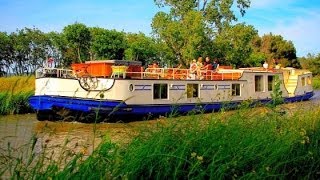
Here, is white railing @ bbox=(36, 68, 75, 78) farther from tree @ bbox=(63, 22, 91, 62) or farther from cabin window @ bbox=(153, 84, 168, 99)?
tree @ bbox=(63, 22, 91, 62)

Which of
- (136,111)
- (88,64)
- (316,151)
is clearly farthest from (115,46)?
(316,151)

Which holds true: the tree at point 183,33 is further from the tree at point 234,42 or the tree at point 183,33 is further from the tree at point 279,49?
the tree at point 279,49

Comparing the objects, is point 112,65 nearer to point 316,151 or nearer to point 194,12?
point 316,151

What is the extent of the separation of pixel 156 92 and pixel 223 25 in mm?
22557

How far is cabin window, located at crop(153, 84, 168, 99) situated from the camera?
62.0 ft

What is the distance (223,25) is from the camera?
40.1 meters

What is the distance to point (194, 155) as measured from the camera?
146 inches

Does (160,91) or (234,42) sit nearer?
(160,91)

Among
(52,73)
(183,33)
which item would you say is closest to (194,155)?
(52,73)

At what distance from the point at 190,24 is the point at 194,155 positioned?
3411cm

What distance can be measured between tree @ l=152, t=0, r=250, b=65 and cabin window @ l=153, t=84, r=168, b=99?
56.8 feet

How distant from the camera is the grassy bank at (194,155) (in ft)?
11.4

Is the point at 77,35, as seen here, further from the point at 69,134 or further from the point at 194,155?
the point at 194,155

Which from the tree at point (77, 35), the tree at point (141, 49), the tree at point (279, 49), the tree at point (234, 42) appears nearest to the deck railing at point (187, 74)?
the tree at point (234, 42)
